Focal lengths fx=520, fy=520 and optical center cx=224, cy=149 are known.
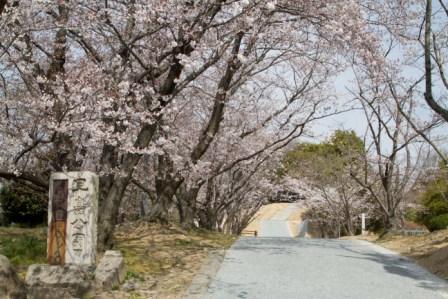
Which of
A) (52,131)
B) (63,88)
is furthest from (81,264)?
(63,88)

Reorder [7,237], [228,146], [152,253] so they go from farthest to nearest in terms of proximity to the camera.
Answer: [228,146] → [7,237] → [152,253]

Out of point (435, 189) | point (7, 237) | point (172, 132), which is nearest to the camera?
point (7, 237)

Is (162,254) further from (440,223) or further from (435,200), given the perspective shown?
(435,200)

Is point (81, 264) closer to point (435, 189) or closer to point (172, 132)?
point (172, 132)

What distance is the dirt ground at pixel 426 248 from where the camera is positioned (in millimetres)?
10086

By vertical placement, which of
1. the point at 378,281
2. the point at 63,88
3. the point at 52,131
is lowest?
the point at 378,281

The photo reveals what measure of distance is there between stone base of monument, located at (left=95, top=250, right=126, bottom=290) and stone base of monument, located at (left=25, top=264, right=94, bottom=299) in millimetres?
133

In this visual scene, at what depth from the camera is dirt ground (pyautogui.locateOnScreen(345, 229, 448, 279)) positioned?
10.1 meters

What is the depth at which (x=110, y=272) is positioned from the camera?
7652mm

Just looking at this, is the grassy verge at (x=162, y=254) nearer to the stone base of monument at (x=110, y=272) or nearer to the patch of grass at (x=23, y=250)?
the stone base of monument at (x=110, y=272)

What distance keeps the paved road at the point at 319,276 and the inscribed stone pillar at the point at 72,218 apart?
2117 millimetres

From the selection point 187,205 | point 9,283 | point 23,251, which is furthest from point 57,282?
point 187,205

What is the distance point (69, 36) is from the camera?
1097 cm

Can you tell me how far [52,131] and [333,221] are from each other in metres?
24.7
